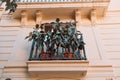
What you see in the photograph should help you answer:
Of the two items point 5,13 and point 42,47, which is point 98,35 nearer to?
point 42,47

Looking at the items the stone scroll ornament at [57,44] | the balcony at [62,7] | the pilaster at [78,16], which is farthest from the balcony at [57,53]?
the balcony at [62,7]

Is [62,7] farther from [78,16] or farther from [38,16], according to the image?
[38,16]

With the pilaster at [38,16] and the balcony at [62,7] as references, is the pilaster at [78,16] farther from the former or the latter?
the pilaster at [38,16]

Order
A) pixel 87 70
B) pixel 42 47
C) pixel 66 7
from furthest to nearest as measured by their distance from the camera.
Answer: pixel 66 7 < pixel 42 47 < pixel 87 70

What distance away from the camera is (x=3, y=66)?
29.1ft

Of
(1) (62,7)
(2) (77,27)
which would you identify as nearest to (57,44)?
(2) (77,27)

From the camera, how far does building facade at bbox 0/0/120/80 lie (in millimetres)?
8438

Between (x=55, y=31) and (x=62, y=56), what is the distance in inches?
34.4

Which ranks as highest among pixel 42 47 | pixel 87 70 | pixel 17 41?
pixel 17 41

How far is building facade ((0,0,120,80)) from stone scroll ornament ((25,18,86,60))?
1.10 ft

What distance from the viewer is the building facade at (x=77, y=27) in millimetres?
8438

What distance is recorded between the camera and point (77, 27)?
1041 cm

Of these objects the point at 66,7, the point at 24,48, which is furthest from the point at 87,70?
the point at 66,7

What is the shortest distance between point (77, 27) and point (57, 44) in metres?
1.79
